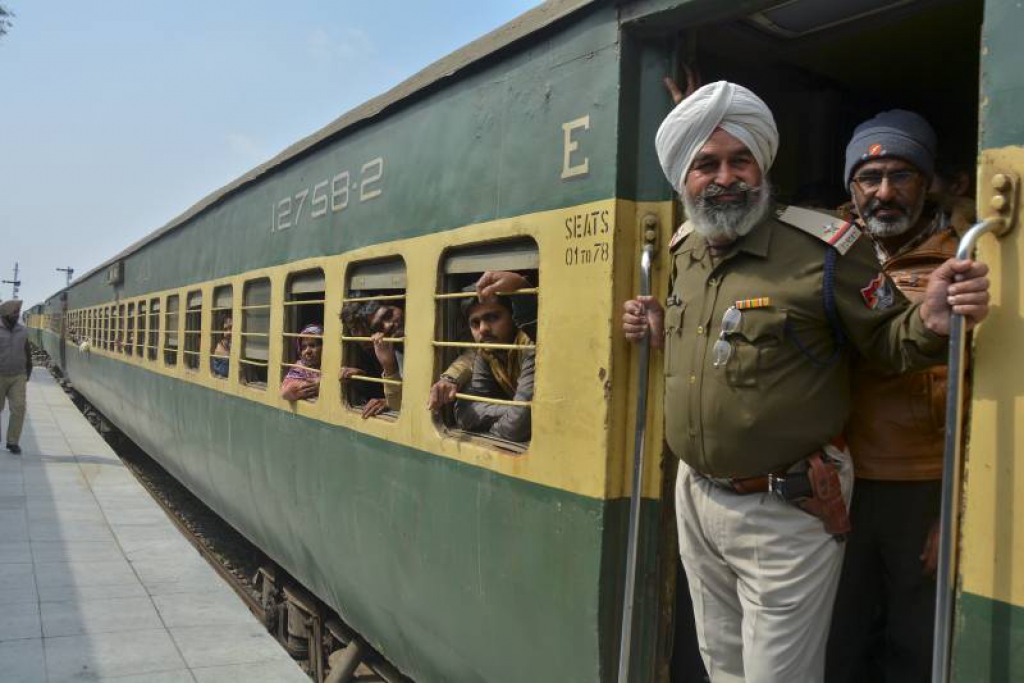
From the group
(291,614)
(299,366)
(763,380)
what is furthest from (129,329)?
(763,380)

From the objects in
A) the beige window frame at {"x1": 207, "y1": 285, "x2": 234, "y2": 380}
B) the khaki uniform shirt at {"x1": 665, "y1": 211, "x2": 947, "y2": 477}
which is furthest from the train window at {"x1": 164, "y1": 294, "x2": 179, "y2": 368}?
the khaki uniform shirt at {"x1": 665, "y1": 211, "x2": 947, "y2": 477}

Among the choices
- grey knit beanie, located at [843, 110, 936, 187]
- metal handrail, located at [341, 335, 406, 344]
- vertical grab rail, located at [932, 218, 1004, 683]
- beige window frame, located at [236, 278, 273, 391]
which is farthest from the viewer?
beige window frame, located at [236, 278, 273, 391]

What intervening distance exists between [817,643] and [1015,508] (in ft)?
2.02

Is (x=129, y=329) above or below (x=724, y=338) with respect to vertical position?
below

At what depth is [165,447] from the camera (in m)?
9.09

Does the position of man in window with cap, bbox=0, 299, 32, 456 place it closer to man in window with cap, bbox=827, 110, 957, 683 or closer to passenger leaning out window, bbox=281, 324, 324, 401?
passenger leaning out window, bbox=281, 324, 324, 401

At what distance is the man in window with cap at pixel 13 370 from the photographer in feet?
33.0

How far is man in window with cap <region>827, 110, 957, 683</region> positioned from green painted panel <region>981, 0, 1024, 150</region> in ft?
1.50

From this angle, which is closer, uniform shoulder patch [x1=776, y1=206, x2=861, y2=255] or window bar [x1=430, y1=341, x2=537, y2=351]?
uniform shoulder patch [x1=776, y1=206, x2=861, y2=255]

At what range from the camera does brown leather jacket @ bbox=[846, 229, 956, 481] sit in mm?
2139

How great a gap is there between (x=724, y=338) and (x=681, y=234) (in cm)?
44

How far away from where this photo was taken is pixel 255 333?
5.79 metres

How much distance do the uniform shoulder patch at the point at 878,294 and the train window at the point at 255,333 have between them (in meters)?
4.21

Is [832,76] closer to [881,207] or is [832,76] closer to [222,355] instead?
[881,207]
